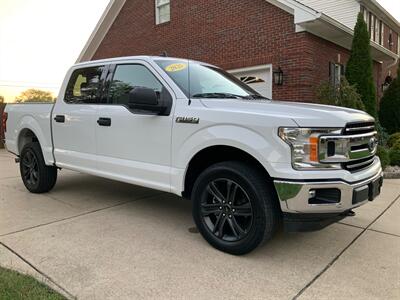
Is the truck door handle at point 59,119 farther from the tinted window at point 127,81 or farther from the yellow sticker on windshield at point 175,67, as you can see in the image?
the yellow sticker on windshield at point 175,67

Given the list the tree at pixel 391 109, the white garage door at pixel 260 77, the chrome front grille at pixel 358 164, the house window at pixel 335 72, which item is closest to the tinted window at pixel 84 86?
the chrome front grille at pixel 358 164

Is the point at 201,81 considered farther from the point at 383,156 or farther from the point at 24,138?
the point at 383,156

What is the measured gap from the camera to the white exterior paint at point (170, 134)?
3.20 m

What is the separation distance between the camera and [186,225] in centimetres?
450

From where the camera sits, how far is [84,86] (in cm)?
523

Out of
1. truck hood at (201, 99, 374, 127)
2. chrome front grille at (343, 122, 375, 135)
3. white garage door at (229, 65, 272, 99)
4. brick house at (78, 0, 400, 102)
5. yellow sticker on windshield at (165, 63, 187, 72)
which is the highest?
brick house at (78, 0, 400, 102)

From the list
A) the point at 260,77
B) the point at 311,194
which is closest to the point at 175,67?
the point at 311,194

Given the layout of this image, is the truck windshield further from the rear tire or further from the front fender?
the rear tire

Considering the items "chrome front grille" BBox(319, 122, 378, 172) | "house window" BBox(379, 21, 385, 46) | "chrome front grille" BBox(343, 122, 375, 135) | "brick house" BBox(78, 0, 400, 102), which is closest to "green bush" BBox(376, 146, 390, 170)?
"brick house" BBox(78, 0, 400, 102)

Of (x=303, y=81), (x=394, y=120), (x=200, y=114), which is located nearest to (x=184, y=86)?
(x=200, y=114)

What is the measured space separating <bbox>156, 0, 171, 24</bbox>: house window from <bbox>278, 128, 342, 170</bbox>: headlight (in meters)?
11.9

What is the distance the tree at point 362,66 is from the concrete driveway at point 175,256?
19.6ft

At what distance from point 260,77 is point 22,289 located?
9495mm

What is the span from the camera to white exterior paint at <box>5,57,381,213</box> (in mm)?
3203
